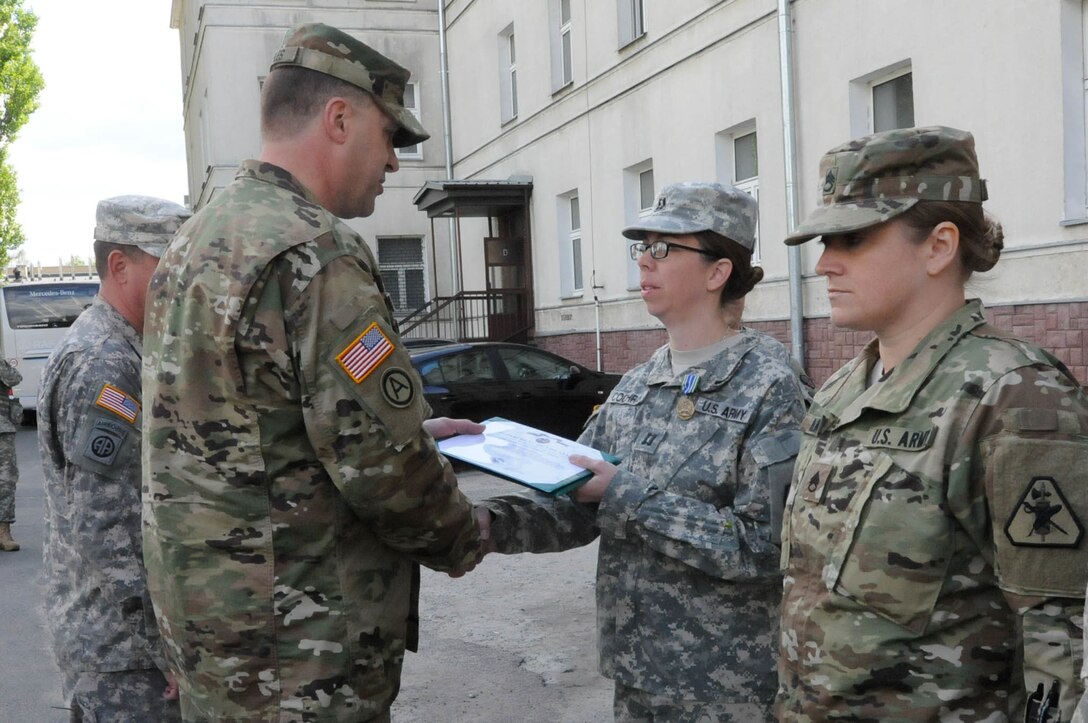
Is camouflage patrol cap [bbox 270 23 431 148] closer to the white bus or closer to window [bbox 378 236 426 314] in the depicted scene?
the white bus

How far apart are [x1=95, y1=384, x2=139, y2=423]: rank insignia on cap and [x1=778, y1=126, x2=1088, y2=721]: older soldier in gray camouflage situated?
66.9 inches

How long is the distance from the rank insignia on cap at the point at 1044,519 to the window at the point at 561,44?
632 inches

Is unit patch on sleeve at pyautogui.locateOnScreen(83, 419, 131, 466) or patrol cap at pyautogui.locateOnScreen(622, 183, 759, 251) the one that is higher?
patrol cap at pyautogui.locateOnScreen(622, 183, 759, 251)

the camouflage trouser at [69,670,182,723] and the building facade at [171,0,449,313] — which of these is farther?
the building facade at [171,0,449,313]

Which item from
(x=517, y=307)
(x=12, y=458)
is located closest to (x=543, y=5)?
(x=517, y=307)

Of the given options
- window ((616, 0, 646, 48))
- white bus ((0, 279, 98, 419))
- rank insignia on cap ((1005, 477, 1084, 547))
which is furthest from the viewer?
white bus ((0, 279, 98, 419))

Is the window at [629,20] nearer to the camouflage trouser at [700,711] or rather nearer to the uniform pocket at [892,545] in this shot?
the camouflage trouser at [700,711]

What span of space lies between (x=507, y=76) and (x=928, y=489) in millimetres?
18854

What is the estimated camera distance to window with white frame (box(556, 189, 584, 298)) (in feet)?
57.2

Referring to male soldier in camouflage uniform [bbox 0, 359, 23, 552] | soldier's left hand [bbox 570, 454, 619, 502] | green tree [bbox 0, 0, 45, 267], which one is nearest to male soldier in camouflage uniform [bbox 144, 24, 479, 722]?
soldier's left hand [bbox 570, 454, 619, 502]

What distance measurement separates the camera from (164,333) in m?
1.98

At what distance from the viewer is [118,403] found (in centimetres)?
273

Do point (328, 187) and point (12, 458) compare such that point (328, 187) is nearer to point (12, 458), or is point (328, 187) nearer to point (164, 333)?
point (164, 333)

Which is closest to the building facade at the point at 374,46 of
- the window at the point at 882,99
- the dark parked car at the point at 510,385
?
the dark parked car at the point at 510,385
